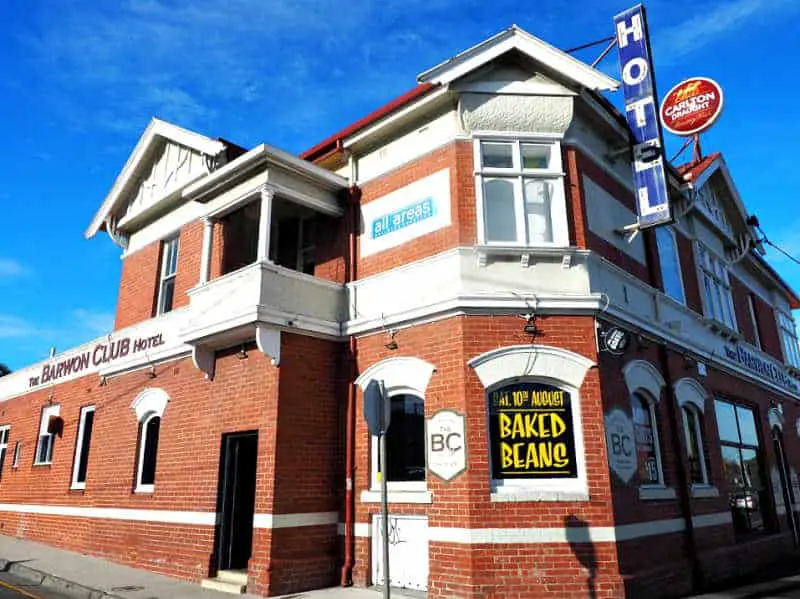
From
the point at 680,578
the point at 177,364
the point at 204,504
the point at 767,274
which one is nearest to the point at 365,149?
the point at 177,364

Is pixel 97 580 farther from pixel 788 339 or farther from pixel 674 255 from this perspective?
pixel 788 339

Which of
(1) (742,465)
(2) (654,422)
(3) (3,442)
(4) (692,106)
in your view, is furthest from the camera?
(3) (3,442)

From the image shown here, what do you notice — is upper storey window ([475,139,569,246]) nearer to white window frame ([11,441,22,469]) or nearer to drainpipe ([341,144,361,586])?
drainpipe ([341,144,361,586])

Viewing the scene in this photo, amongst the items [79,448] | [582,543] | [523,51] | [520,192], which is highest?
[523,51]

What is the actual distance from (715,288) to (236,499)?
12567 mm

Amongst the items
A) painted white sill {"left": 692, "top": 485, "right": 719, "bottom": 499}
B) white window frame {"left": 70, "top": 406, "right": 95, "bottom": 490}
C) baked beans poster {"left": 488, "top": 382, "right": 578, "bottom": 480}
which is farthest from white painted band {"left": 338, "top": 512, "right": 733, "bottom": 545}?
white window frame {"left": 70, "top": 406, "right": 95, "bottom": 490}

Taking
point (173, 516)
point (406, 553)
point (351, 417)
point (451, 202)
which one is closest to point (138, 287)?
point (173, 516)

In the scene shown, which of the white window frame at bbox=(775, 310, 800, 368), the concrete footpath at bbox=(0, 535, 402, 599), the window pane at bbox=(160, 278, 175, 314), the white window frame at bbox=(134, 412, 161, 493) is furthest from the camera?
the white window frame at bbox=(775, 310, 800, 368)

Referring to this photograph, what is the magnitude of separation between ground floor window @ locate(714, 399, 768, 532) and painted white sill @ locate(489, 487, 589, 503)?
644 cm

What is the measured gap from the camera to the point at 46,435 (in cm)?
1786

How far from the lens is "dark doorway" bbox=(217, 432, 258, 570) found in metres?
10.7

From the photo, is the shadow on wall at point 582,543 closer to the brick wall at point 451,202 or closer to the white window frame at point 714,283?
the brick wall at point 451,202

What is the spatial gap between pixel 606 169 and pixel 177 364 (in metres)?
9.45

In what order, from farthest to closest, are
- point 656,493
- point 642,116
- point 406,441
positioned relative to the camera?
point 642,116, point 656,493, point 406,441
